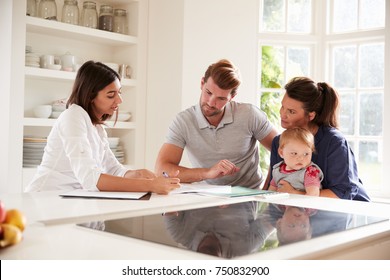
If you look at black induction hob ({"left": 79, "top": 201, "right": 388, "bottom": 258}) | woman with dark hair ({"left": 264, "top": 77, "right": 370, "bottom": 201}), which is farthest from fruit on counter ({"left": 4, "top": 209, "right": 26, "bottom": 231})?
woman with dark hair ({"left": 264, "top": 77, "right": 370, "bottom": 201})

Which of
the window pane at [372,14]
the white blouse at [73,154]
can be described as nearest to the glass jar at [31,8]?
the white blouse at [73,154]

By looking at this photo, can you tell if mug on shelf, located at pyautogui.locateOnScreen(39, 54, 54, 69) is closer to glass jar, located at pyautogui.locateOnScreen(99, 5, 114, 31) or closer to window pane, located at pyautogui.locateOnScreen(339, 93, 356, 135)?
glass jar, located at pyautogui.locateOnScreen(99, 5, 114, 31)

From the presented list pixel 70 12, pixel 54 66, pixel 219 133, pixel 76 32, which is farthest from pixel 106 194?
pixel 70 12

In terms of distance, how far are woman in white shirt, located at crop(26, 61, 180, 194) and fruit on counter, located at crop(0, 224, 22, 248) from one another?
3.40ft

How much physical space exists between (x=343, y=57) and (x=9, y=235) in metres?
4.29

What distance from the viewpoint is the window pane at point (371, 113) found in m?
4.68

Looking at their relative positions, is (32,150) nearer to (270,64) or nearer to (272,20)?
(270,64)

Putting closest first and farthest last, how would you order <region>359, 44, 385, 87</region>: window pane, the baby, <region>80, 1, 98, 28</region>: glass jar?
the baby
<region>80, 1, 98, 28</region>: glass jar
<region>359, 44, 385, 87</region>: window pane

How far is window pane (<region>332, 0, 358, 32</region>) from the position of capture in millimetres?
4836

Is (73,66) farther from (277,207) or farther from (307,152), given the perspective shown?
(277,207)

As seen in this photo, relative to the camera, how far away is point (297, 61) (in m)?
5.06

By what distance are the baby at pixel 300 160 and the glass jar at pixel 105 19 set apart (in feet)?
8.28

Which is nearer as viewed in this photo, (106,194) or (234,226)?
(234,226)

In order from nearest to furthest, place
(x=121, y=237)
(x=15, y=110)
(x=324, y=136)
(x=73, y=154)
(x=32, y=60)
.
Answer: (x=121, y=237)
(x=73, y=154)
(x=324, y=136)
(x=15, y=110)
(x=32, y=60)
